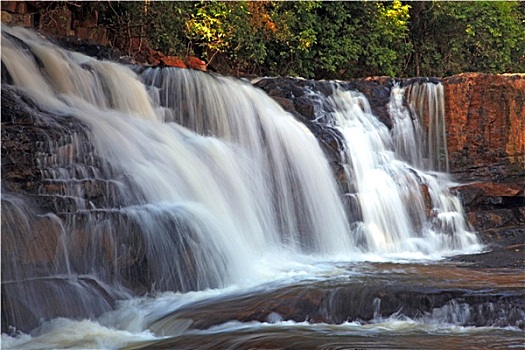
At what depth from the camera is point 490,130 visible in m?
13.0

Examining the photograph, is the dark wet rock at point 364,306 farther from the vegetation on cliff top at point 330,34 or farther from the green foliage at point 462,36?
the green foliage at point 462,36

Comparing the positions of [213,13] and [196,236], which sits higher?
[213,13]

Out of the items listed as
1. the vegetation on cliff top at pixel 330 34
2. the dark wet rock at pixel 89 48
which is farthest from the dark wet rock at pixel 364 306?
the vegetation on cliff top at pixel 330 34

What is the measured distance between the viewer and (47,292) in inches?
219

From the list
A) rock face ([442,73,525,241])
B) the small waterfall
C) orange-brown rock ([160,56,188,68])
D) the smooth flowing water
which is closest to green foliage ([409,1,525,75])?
rock face ([442,73,525,241])

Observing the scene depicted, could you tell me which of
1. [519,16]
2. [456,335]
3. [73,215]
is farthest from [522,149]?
[519,16]

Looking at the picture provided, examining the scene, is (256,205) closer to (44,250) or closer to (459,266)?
(459,266)

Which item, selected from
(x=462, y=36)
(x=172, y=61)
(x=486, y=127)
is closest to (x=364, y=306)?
(x=486, y=127)

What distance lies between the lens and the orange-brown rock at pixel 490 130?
12.9 m

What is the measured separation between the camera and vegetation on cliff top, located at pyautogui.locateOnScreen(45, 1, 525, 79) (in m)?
14.7

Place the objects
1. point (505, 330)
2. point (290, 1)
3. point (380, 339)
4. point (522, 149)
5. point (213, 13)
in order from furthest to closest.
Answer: point (290, 1) → point (213, 13) → point (522, 149) → point (505, 330) → point (380, 339)

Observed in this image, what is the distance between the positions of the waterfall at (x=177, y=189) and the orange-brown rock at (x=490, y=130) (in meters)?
1.21

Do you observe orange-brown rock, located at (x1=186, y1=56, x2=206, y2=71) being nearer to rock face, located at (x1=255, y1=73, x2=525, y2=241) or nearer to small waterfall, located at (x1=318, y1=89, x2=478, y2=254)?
rock face, located at (x1=255, y1=73, x2=525, y2=241)

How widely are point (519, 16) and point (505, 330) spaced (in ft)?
65.1
